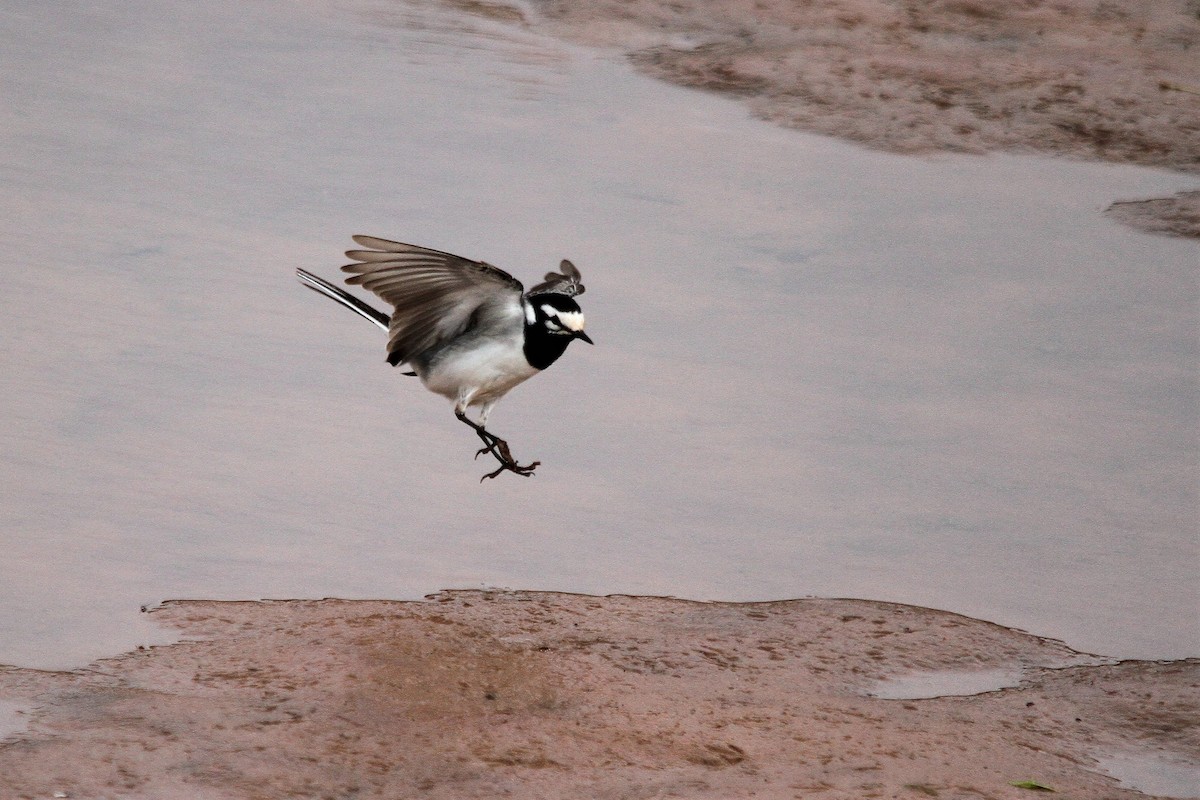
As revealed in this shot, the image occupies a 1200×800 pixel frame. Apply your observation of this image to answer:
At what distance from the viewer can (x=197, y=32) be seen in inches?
410

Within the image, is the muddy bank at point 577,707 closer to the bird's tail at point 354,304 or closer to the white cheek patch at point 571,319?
the white cheek patch at point 571,319

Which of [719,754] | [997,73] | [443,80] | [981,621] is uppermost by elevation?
[997,73]

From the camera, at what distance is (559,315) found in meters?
5.04

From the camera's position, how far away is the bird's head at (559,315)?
16.5 feet

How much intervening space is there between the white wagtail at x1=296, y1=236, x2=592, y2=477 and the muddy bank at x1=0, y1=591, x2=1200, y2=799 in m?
0.76

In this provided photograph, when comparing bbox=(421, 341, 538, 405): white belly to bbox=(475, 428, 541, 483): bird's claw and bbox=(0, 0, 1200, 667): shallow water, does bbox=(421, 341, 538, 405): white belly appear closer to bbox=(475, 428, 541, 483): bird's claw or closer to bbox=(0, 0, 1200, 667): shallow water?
bbox=(475, 428, 541, 483): bird's claw

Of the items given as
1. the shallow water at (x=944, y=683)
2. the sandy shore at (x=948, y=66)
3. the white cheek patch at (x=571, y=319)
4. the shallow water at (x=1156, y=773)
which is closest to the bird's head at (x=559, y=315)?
the white cheek patch at (x=571, y=319)

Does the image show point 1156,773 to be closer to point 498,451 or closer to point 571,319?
point 571,319

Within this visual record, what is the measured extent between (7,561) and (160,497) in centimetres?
58

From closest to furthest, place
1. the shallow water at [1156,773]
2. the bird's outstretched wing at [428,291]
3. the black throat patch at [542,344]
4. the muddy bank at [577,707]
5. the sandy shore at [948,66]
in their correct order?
the muddy bank at [577,707] < the shallow water at [1156,773] < the bird's outstretched wing at [428,291] < the black throat patch at [542,344] < the sandy shore at [948,66]

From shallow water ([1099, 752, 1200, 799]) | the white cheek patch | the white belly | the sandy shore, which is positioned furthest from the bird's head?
the sandy shore

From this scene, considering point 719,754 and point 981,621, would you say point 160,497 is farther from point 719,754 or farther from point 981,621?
point 981,621

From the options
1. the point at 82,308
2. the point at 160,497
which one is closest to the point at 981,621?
the point at 160,497

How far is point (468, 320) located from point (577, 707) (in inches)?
59.3
